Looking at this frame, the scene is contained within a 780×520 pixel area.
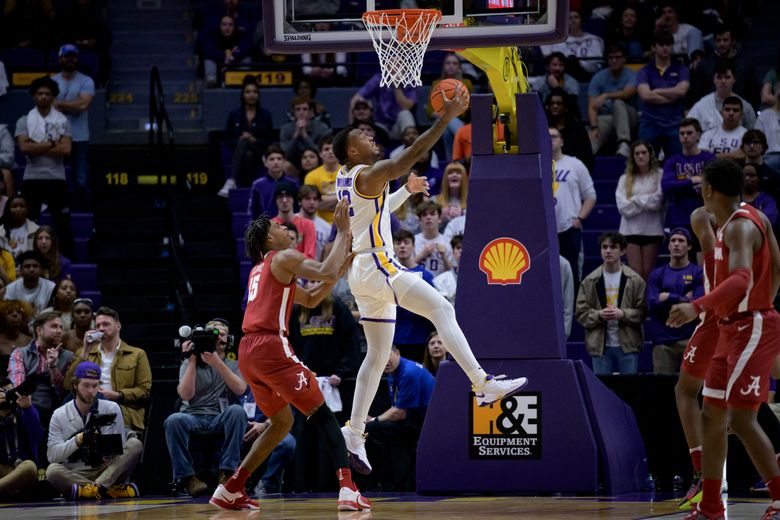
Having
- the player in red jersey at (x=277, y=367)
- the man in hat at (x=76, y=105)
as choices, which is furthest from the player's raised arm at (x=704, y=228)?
the man in hat at (x=76, y=105)

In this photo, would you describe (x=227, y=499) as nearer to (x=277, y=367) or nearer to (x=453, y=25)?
(x=277, y=367)

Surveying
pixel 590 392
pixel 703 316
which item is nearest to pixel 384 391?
pixel 590 392

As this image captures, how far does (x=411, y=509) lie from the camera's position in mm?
8438

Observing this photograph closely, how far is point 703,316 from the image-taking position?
795 cm

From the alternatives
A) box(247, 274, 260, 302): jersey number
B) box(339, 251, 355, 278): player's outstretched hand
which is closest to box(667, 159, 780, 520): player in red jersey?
box(339, 251, 355, 278): player's outstretched hand

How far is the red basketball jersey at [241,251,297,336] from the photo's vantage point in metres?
8.59

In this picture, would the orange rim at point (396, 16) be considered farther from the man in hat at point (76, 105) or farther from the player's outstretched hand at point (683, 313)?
the man in hat at point (76, 105)

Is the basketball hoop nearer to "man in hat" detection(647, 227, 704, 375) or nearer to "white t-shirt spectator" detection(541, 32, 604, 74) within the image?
"man in hat" detection(647, 227, 704, 375)

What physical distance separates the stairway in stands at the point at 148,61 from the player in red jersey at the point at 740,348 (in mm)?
13419

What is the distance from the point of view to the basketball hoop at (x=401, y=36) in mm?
9281

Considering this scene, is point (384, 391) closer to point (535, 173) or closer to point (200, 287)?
point (535, 173)

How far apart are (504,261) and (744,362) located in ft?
10.1

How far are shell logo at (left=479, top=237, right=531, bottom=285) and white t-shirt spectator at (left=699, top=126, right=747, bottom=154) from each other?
5.88 meters

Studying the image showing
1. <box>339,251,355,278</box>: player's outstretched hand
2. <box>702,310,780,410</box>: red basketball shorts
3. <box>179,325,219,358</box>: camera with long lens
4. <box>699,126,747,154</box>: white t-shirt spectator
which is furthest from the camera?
<box>699,126,747,154</box>: white t-shirt spectator
